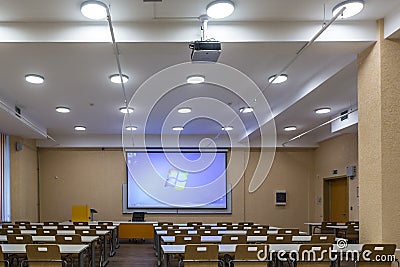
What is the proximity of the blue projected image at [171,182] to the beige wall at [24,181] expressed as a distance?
340 centimetres

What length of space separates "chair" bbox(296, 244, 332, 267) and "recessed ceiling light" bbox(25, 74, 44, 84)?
18.2 ft

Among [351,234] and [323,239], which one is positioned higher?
[323,239]

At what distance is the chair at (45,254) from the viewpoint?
6.07 metres

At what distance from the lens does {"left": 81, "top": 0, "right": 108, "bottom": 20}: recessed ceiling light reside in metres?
5.32

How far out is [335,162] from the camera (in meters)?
15.2

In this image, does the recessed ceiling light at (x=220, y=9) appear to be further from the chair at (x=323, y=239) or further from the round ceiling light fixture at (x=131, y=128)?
the round ceiling light fixture at (x=131, y=128)

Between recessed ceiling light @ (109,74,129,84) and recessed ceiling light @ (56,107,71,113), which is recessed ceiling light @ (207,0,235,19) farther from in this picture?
recessed ceiling light @ (56,107,71,113)

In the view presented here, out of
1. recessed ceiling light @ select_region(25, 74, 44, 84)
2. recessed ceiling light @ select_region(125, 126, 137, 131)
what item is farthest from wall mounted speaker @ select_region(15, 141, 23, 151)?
recessed ceiling light @ select_region(25, 74, 44, 84)

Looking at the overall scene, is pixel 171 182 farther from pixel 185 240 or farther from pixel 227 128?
pixel 185 240

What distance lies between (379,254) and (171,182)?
12059 millimetres

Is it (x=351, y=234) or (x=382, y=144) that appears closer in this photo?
(x=382, y=144)

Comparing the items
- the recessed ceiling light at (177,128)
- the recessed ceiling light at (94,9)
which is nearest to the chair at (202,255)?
the recessed ceiling light at (94,9)

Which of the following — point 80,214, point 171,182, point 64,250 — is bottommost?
point 80,214

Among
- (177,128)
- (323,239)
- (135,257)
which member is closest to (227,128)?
(177,128)
